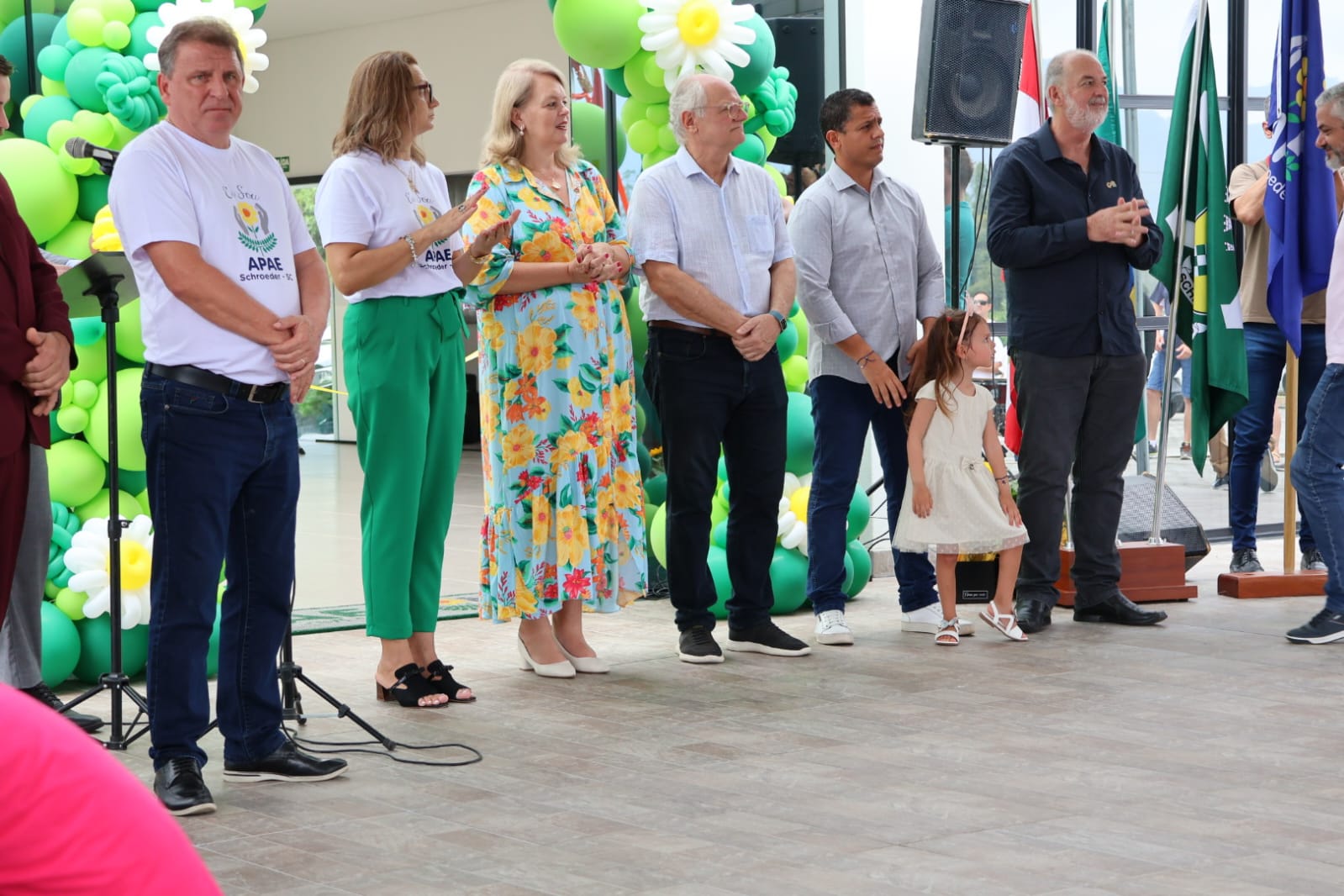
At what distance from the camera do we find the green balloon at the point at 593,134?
6.09 m

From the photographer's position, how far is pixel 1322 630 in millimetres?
4773

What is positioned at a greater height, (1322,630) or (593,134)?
(593,134)

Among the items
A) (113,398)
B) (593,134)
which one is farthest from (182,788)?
(593,134)

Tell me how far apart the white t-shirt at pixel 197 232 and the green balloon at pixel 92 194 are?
125 centimetres

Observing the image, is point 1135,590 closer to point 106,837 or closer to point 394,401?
point 394,401

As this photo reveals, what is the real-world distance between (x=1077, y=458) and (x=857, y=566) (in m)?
0.92

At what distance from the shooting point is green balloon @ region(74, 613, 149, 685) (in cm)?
433

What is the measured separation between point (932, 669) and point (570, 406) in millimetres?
1260

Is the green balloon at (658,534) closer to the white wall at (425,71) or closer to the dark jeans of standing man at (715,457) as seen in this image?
the dark jeans of standing man at (715,457)

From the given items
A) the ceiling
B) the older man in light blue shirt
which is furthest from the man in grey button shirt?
the ceiling

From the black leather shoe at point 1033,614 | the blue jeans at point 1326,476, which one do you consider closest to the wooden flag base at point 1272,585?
the blue jeans at point 1326,476

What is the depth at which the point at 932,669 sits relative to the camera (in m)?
4.48

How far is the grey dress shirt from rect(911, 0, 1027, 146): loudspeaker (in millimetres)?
630

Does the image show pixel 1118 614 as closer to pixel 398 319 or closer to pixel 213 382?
pixel 398 319
